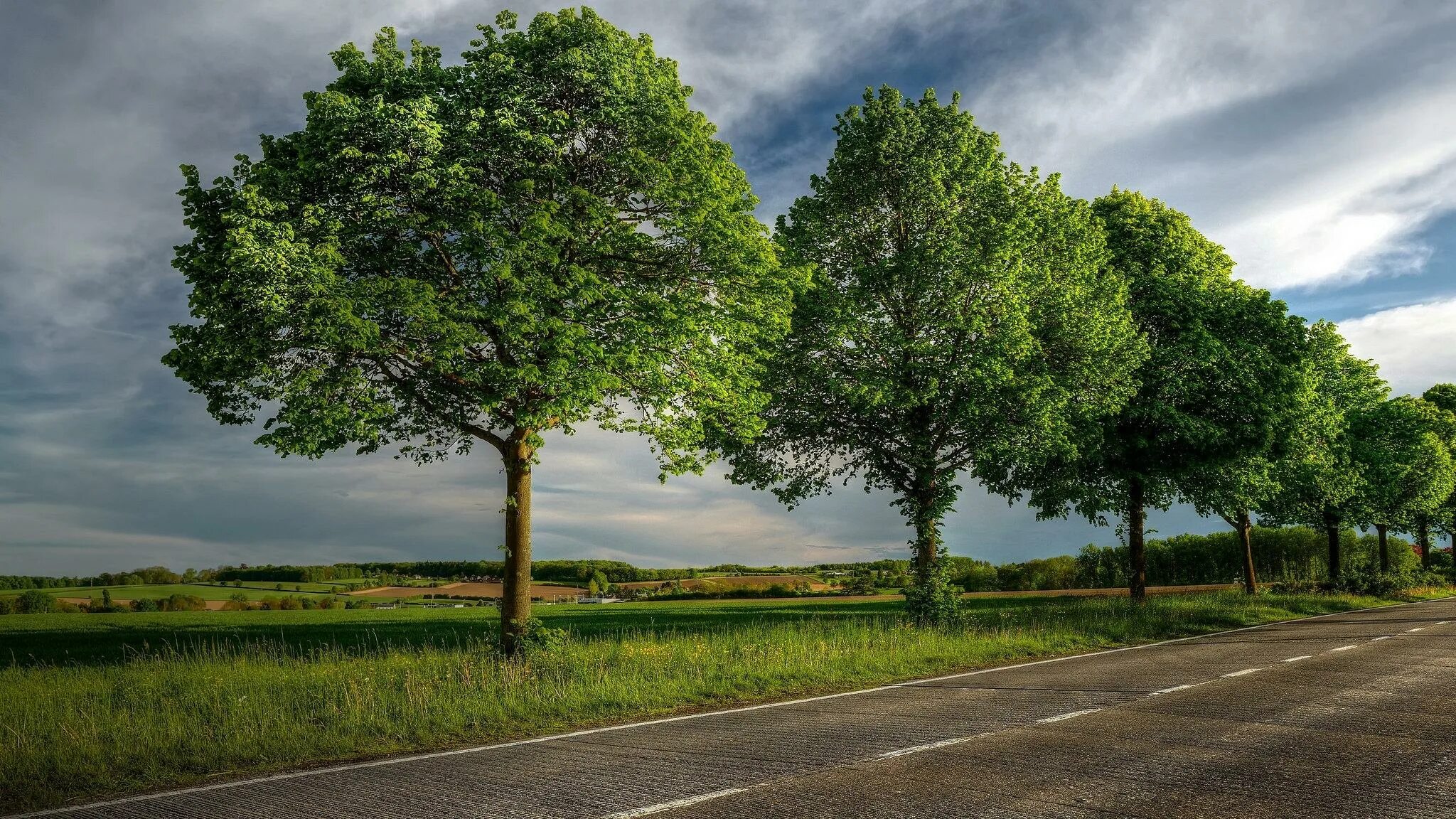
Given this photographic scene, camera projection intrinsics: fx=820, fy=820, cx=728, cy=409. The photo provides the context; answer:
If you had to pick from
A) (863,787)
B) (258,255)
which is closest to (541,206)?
(258,255)

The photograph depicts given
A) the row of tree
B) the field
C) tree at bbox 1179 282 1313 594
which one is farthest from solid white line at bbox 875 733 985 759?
the field

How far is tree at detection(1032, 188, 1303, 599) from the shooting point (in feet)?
87.6

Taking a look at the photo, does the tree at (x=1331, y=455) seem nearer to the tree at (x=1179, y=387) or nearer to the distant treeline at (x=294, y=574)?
the tree at (x=1179, y=387)

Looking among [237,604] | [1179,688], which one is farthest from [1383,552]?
[237,604]

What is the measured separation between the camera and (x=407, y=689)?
11297 millimetres

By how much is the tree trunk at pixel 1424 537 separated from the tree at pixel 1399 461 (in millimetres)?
10326

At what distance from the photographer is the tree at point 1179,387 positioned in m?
26.7

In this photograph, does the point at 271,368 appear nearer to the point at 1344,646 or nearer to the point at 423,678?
the point at 423,678

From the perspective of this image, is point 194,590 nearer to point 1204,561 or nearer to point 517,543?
point 517,543

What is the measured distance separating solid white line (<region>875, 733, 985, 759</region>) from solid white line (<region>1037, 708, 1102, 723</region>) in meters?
1.18

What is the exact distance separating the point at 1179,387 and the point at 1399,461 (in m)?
25.3

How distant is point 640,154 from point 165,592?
59266 mm

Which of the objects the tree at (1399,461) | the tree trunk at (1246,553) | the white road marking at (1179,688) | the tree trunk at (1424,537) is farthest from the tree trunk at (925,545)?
the tree trunk at (1424,537)

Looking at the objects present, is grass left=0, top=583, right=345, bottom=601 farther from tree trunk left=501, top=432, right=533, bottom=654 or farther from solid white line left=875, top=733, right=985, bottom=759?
solid white line left=875, top=733, right=985, bottom=759
